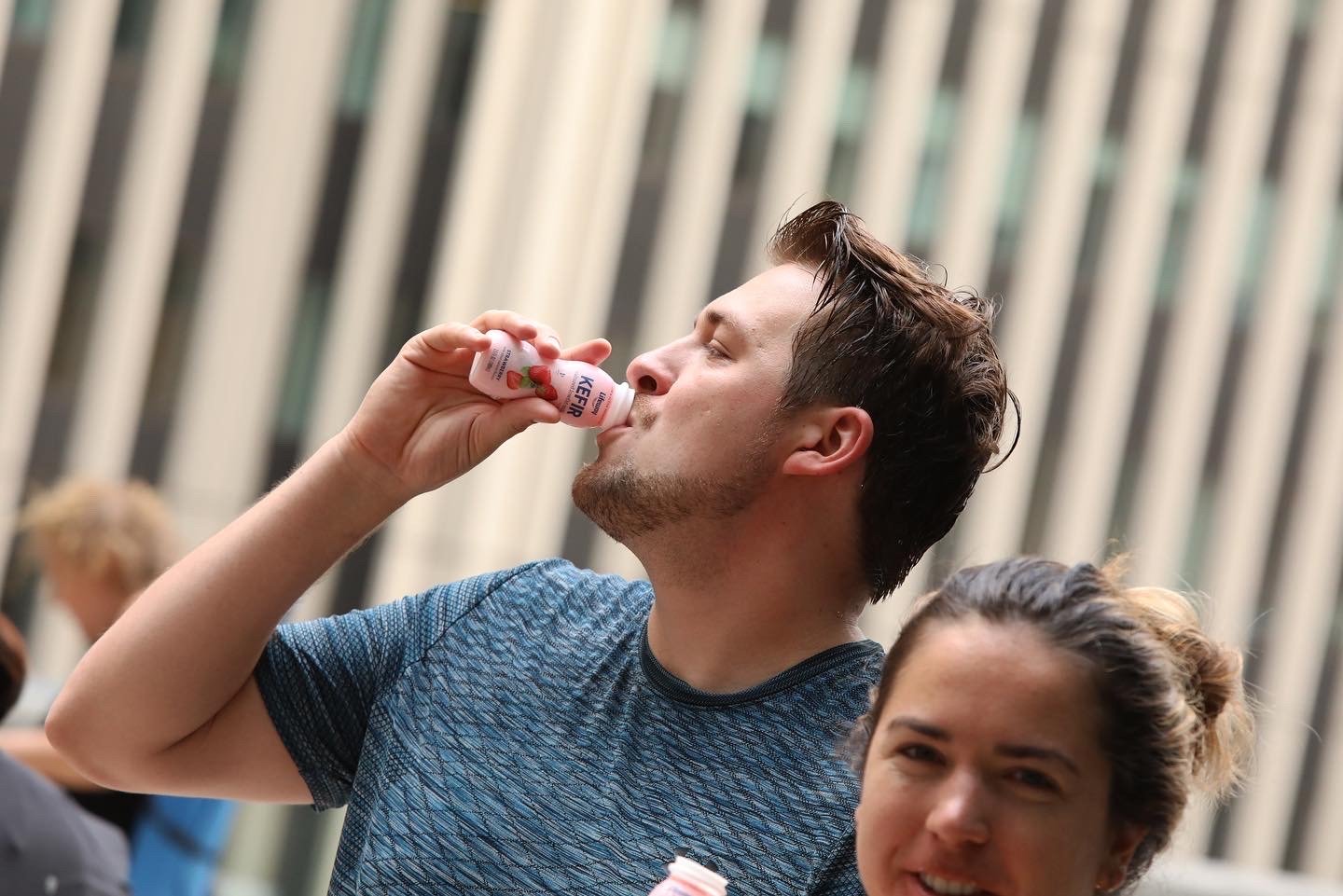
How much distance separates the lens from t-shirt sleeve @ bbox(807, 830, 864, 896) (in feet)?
5.26

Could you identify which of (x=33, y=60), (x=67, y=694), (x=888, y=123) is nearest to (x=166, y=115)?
(x=33, y=60)

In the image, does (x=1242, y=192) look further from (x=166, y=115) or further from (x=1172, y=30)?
(x=166, y=115)

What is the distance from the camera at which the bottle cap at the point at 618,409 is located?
1.93m

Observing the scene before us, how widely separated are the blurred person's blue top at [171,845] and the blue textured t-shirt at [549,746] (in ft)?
5.18

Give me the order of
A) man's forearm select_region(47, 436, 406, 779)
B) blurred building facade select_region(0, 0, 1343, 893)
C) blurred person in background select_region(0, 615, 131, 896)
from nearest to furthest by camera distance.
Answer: man's forearm select_region(47, 436, 406, 779) < blurred person in background select_region(0, 615, 131, 896) < blurred building facade select_region(0, 0, 1343, 893)

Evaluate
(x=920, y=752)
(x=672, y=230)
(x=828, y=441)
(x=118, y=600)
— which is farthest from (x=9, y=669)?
(x=672, y=230)

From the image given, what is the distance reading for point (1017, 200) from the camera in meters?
15.5

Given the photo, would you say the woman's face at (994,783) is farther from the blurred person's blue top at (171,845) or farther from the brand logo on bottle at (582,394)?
the blurred person's blue top at (171,845)

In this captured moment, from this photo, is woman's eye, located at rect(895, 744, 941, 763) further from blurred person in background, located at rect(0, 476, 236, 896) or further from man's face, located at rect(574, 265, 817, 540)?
blurred person in background, located at rect(0, 476, 236, 896)

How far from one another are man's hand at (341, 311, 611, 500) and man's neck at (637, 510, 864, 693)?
9.8 inches

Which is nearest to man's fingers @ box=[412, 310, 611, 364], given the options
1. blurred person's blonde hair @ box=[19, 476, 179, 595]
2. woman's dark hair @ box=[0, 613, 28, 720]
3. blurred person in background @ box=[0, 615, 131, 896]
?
blurred person in background @ box=[0, 615, 131, 896]

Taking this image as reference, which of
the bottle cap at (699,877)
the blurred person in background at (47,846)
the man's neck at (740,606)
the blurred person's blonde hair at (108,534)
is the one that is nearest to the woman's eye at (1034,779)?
the bottle cap at (699,877)

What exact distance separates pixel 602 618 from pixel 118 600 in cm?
217

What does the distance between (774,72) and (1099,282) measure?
3.72 meters
